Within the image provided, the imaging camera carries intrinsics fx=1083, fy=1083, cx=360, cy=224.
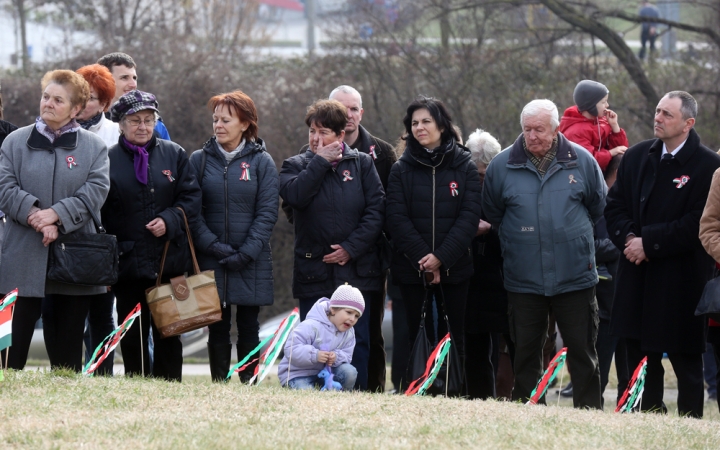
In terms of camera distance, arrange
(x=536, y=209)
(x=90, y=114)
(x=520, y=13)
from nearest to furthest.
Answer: (x=536, y=209)
(x=90, y=114)
(x=520, y=13)

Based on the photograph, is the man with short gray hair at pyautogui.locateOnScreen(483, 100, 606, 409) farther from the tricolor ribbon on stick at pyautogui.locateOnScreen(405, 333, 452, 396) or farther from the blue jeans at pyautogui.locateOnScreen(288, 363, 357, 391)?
the blue jeans at pyautogui.locateOnScreen(288, 363, 357, 391)

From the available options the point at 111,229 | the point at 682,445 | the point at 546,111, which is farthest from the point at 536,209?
the point at 111,229

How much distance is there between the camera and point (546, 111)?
772 cm

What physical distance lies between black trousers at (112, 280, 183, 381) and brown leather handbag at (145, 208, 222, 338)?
0.27 meters

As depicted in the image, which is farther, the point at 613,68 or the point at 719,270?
the point at 613,68

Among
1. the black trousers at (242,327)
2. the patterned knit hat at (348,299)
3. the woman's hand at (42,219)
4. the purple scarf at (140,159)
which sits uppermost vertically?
the purple scarf at (140,159)

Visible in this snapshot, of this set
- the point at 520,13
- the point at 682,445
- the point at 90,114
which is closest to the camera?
the point at 682,445

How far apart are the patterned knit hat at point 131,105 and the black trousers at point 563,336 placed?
9.65 ft

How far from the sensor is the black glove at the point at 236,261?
7785 millimetres

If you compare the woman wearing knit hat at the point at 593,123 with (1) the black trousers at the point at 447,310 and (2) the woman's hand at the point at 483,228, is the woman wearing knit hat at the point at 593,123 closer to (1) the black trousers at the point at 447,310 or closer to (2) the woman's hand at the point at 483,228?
(2) the woman's hand at the point at 483,228

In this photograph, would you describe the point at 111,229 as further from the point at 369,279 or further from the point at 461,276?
the point at 461,276

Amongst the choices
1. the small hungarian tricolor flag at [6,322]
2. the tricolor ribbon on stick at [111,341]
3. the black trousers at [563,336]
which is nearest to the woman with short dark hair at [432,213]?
the black trousers at [563,336]

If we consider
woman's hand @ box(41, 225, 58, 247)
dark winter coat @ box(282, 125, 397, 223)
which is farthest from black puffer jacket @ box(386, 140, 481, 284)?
woman's hand @ box(41, 225, 58, 247)

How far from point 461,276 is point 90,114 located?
3076mm
